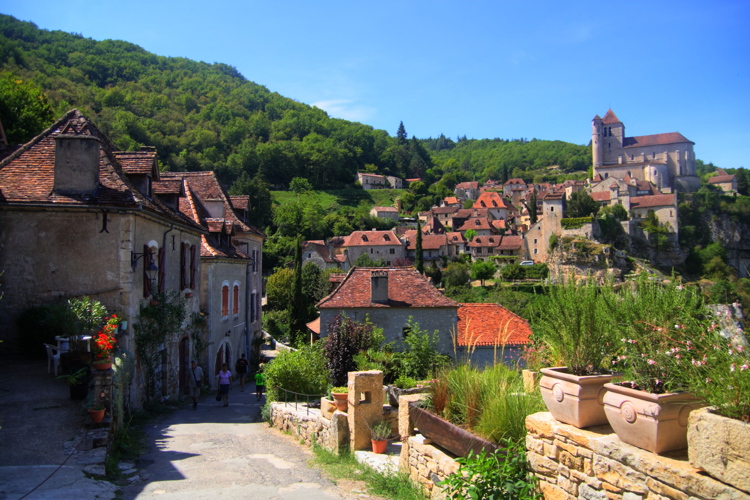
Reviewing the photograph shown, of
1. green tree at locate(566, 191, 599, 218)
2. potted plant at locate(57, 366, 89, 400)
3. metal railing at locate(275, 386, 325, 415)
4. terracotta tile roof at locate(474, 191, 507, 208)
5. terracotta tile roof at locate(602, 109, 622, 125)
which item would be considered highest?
terracotta tile roof at locate(602, 109, 622, 125)

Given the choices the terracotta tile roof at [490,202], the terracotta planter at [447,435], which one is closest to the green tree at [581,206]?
the terracotta tile roof at [490,202]

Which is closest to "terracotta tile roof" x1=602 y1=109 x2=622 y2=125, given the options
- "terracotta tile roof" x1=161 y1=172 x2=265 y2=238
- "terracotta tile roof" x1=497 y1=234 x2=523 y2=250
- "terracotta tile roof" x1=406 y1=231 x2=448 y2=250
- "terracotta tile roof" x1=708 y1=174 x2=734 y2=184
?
"terracotta tile roof" x1=708 y1=174 x2=734 y2=184

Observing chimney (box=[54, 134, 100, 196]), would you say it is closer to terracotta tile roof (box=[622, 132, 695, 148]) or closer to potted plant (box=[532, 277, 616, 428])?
potted plant (box=[532, 277, 616, 428])

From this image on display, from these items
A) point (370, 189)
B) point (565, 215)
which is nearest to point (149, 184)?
point (565, 215)

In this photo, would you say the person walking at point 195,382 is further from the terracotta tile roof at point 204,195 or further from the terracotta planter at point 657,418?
the terracotta planter at point 657,418

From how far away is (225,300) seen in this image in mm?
23141

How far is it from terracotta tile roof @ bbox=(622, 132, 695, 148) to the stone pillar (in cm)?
12513

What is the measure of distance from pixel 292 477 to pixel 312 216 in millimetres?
91359

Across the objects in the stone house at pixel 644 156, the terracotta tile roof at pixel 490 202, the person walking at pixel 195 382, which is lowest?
the person walking at pixel 195 382

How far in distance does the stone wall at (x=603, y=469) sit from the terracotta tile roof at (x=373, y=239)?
80865 mm

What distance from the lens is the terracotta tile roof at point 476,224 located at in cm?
9912

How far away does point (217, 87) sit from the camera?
160m

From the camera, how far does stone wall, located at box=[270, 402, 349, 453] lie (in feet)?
32.3

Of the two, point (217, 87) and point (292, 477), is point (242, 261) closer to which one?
point (292, 477)
